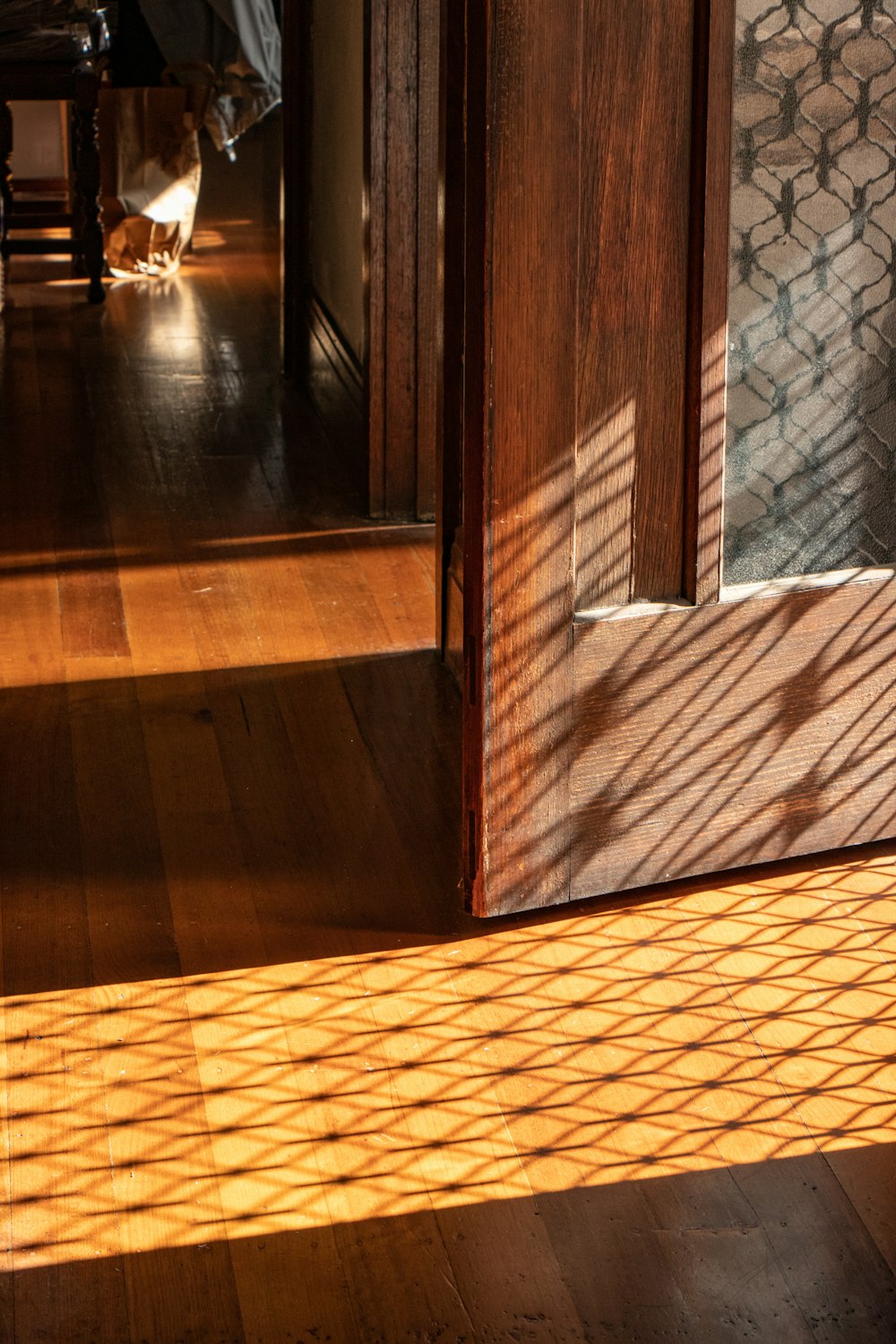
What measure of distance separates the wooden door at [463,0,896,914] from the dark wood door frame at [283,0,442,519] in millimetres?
1106

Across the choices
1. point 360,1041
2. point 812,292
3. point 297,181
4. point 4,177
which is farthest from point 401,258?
point 4,177

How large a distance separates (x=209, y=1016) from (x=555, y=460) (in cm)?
77

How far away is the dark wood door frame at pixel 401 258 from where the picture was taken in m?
3.21

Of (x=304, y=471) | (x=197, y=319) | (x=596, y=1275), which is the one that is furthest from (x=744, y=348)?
(x=197, y=319)

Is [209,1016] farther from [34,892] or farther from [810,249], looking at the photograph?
[810,249]

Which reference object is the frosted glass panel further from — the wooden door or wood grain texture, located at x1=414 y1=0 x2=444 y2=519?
wood grain texture, located at x1=414 y1=0 x2=444 y2=519

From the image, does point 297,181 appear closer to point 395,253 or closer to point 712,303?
point 395,253

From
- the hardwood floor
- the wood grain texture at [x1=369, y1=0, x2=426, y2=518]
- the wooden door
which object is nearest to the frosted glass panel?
the wooden door

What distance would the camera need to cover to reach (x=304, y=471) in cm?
383

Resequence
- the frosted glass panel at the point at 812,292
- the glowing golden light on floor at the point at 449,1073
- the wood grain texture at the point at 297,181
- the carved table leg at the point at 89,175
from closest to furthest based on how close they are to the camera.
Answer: the glowing golden light on floor at the point at 449,1073 < the frosted glass panel at the point at 812,292 < the wood grain texture at the point at 297,181 < the carved table leg at the point at 89,175

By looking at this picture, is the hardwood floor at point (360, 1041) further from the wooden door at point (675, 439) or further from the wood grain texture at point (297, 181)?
the wood grain texture at point (297, 181)

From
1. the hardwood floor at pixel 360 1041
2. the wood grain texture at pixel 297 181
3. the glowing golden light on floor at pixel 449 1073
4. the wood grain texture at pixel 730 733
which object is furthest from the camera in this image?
the wood grain texture at pixel 297 181

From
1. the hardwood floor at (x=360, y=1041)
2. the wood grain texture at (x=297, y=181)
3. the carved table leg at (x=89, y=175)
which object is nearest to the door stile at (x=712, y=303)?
the hardwood floor at (x=360, y=1041)

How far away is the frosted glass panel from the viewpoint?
196 cm
